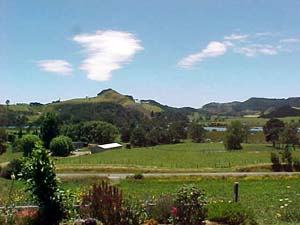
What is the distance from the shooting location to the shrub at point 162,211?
1223 cm

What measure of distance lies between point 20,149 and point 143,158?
35798 millimetres

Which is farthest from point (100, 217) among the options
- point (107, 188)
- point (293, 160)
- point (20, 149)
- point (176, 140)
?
point (176, 140)

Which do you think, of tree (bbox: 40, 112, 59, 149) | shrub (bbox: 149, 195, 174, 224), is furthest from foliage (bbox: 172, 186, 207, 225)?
tree (bbox: 40, 112, 59, 149)

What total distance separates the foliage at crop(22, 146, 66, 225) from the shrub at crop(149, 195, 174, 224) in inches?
102

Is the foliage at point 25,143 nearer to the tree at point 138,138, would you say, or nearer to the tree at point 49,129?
the tree at point 49,129

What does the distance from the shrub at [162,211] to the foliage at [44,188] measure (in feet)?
8.47

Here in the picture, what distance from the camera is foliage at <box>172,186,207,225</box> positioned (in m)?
11.1

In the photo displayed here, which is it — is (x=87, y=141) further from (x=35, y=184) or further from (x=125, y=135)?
(x=35, y=184)

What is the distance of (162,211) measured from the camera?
12.4 m

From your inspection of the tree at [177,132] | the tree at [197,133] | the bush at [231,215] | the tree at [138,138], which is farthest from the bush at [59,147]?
the bush at [231,215]

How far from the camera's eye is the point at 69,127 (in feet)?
430

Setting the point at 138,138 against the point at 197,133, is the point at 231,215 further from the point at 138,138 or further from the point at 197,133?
the point at 197,133

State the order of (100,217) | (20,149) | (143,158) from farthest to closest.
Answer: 1. (20,149)
2. (143,158)
3. (100,217)

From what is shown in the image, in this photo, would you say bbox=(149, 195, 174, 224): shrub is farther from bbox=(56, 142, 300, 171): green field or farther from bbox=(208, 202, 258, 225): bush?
bbox=(56, 142, 300, 171): green field
